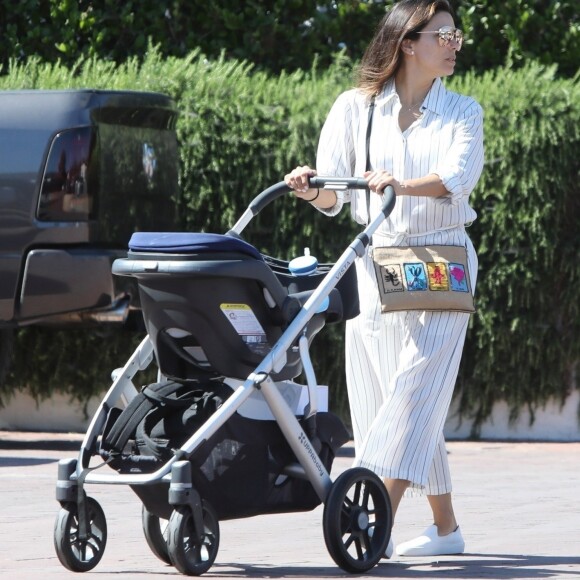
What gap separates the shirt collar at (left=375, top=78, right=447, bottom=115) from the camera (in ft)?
17.4

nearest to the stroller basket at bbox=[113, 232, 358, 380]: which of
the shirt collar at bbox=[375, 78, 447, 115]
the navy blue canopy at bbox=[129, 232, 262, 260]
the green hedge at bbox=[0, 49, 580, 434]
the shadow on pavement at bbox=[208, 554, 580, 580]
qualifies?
the navy blue canopy at bbox=[129, 232, 262, 260]

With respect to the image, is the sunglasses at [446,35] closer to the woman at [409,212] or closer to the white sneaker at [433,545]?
the woman at [409,212]

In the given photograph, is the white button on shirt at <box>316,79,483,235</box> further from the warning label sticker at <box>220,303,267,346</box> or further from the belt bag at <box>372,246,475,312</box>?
the warning label sticker at <box>220,303,267,346</box>

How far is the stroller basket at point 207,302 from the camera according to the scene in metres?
4.67

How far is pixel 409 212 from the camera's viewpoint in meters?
5.26

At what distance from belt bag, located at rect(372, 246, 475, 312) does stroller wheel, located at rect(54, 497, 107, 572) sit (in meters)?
1.22

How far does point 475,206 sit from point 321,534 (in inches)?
163

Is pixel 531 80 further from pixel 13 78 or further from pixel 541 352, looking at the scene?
pixel 13 78

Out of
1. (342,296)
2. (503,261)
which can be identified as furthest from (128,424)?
(503,261)

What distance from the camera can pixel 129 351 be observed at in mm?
10172

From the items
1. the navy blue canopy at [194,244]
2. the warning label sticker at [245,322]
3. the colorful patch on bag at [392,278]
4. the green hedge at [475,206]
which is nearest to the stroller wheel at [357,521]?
the warning label sticker at [245,322]

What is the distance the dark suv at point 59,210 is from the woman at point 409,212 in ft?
11.5

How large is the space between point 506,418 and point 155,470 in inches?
223

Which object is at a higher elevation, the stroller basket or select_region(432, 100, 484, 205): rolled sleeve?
select_region(432, 100, 484, 205): rolled sleeve
